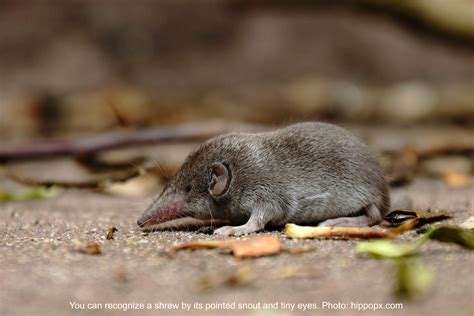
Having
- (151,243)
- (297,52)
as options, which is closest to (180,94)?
(297,52)

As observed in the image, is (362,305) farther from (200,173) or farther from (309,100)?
(309,100)

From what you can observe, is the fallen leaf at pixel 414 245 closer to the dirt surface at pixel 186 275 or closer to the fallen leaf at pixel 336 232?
the dirt surface at pixel 186 275

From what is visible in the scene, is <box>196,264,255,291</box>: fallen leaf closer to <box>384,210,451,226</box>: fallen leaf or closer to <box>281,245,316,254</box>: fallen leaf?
<box>281,245,316,254</box>: fallen leaf

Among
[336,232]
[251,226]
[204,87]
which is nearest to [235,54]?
[204,87]

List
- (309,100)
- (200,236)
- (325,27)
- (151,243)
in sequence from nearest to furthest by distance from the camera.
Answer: (151,243), (200,236), (309,100), (325,27)

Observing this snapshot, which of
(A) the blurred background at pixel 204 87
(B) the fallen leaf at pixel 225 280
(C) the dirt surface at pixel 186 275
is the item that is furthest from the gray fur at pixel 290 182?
(B) the fallen leaf at pixel 225 280

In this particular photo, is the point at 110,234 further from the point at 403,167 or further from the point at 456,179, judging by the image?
the point at 456,179
